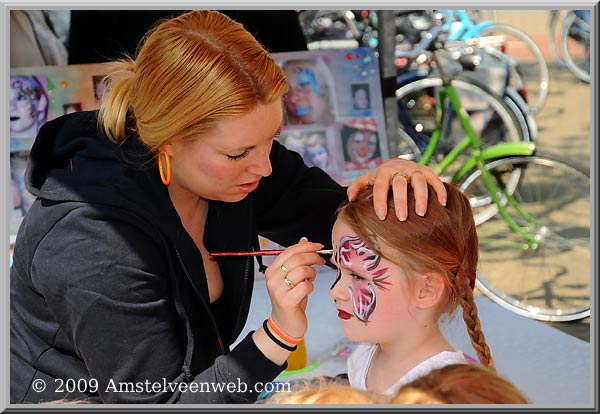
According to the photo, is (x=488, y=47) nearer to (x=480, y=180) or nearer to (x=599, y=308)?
(x=480, y=180)

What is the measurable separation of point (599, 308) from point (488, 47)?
3496 millimetres

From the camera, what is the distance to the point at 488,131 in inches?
164

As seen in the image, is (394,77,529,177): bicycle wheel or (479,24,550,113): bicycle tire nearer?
(394,77,529,177): bicycle wheel

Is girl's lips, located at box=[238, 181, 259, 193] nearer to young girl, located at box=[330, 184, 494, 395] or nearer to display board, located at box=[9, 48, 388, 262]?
young girl, located at box=[330, 184, 494, 395]

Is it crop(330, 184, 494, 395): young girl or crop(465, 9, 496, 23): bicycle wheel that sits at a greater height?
crop(330, 184, 494, 395): young girl

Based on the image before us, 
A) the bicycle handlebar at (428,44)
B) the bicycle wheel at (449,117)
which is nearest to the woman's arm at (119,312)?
the bicycle handlebar at (428,44)

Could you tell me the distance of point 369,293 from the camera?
1.38 metres

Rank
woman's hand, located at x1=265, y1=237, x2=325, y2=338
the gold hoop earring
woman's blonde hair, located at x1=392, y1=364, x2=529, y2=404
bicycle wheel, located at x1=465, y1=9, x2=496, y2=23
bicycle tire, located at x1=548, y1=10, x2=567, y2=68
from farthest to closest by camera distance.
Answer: bicycle tire, located at x1=548, y1=10, x2=567, y2=68, bicycle wheel, located at x1=465, y1=9, x2=496, y2=23, the gold hoop earring, woman's hand, located at x1=265, y1=237, x2=325, y2=338, woman's blonde hair, located at x1=392, y1=364, x2=529, y2=404

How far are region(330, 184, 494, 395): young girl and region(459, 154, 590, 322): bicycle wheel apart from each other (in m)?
1.54

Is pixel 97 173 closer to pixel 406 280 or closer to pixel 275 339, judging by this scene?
pixel 275 339

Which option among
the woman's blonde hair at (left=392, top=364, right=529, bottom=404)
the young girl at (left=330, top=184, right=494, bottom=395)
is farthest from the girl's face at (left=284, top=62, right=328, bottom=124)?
the woman's blonde hair at (left=392, top=364, right=529, bottom=404)

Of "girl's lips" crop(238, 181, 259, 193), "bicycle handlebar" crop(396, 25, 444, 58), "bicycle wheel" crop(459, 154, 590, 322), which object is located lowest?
"bicycle wheel" crop(459, 154, 590, 322)

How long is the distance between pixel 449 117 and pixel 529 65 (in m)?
1.83

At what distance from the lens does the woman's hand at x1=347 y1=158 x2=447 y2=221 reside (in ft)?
4.33
